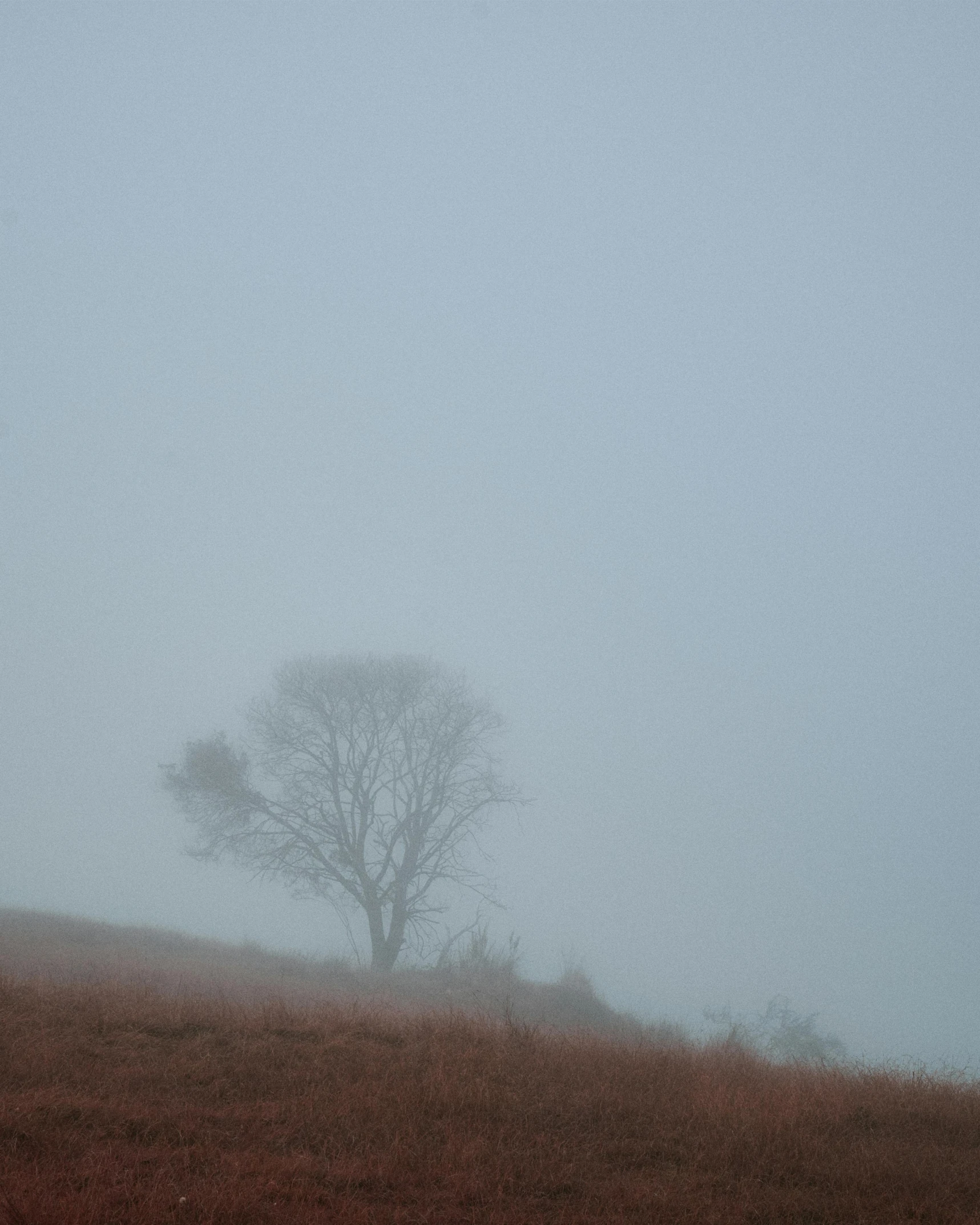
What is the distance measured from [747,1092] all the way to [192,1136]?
5.29 m

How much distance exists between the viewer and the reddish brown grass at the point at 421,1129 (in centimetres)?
529

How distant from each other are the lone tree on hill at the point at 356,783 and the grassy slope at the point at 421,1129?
16.3m

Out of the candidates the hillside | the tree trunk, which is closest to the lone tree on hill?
the tree trunk

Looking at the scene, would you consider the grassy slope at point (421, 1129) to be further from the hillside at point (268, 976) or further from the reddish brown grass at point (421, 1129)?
the hillside at point (268, 976)

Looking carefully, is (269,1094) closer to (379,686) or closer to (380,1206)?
(380,1206)

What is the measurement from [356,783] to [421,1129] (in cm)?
2077

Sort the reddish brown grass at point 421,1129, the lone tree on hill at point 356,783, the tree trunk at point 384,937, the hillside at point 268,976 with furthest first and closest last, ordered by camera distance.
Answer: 1. the lone tree on hill at point 356,783
2. the tree trunk at point 384,937
3. the hillside at point 268,976
4. the reddish brown grass at point 421,1129

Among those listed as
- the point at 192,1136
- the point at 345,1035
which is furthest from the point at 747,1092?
the point at 192,1136

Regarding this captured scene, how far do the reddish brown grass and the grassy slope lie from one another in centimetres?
2

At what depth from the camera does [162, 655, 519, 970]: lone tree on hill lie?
25734 millimetres

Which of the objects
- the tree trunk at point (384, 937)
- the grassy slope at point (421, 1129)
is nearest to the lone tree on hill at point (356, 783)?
the tree trunk at point (384, 937)

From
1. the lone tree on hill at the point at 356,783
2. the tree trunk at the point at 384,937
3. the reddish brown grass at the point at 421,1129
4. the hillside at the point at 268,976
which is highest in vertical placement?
the lone tree on hill at the point at 356,783

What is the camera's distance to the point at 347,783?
27312 millimetres

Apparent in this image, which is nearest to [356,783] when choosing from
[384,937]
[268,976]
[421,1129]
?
[384,937]
